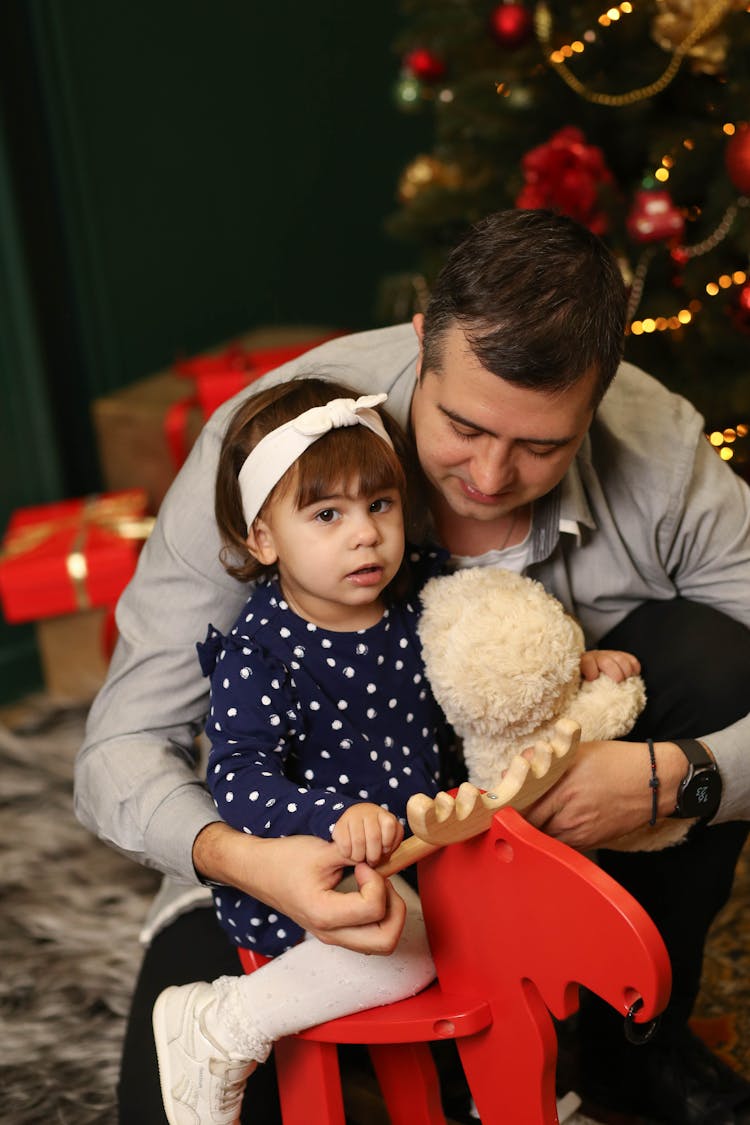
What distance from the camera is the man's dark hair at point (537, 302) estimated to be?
122 cm

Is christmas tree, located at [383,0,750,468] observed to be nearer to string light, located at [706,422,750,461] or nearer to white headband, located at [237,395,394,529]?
string light, located at [706,422,750,461]

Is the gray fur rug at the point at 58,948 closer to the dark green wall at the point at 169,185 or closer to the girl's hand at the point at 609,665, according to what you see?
the dark green wall at the point at 169,185

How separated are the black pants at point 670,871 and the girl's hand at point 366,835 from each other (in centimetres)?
45

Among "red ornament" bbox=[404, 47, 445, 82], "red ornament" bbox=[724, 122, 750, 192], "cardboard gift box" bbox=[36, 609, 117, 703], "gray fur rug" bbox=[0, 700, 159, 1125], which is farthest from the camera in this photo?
"cardboard gift box" bbox=[36, 609, 117, 703]

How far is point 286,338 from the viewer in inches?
125

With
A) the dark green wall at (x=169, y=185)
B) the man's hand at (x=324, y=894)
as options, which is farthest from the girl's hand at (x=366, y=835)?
the dark green wall at (x=169, y=185)

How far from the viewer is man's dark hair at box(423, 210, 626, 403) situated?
122 cm

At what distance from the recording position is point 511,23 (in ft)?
7.34

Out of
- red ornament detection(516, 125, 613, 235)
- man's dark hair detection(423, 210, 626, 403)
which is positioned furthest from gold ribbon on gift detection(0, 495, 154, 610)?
man's dark hair detection(423, 210, 626, 403)

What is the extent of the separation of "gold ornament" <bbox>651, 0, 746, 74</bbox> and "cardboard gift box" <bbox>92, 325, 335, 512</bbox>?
3.64ft

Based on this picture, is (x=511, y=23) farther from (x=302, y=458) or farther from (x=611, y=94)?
(x=302, y=458)

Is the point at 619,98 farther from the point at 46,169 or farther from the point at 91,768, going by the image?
the point at 91,768

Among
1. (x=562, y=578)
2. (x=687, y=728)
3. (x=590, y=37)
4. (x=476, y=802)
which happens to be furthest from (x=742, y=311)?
(x=476, y=802)

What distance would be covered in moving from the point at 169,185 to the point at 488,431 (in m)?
2.10
